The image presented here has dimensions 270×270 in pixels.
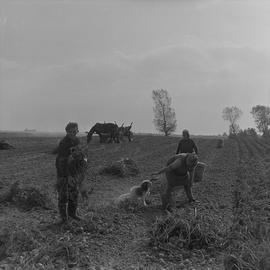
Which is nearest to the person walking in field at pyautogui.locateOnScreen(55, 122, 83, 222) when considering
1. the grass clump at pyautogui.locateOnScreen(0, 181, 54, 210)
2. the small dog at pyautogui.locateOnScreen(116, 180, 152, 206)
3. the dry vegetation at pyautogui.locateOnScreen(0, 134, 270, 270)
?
the dry vegetation at pyautogui.locateOnScreen(0, 134, 270, 270)

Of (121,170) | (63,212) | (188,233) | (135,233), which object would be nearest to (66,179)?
(63,212)

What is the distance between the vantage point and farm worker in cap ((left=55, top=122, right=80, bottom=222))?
6.66m

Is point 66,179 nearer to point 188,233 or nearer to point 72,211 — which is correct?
point 72,211

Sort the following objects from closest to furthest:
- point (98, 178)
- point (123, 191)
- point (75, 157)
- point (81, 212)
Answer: point (75, 157) → point (81, 212) → point (123, 191) → point (98, 178)

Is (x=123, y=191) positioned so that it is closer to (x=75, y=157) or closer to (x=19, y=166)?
(x=75, y=157)

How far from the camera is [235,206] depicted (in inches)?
332

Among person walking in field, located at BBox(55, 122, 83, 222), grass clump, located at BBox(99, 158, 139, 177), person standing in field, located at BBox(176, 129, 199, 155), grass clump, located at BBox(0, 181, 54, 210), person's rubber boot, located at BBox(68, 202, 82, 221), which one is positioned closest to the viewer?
person walking in field, located at BBox(55, 122, 83, 222)

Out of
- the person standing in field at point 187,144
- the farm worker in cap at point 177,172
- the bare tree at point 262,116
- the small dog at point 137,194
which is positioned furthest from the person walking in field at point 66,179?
the bare tree at point 262,116

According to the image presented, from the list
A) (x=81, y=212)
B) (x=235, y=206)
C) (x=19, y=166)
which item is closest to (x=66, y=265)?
(x=81, y=212)

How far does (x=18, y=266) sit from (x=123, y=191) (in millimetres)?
5709

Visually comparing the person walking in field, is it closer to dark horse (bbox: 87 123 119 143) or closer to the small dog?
the small dog

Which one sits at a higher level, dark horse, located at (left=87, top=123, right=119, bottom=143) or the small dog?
dark horse, located at (left=87, top=123, right=119, bottom=143)

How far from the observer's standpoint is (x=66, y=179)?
21.8ft

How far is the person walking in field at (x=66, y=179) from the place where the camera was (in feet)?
21.9
